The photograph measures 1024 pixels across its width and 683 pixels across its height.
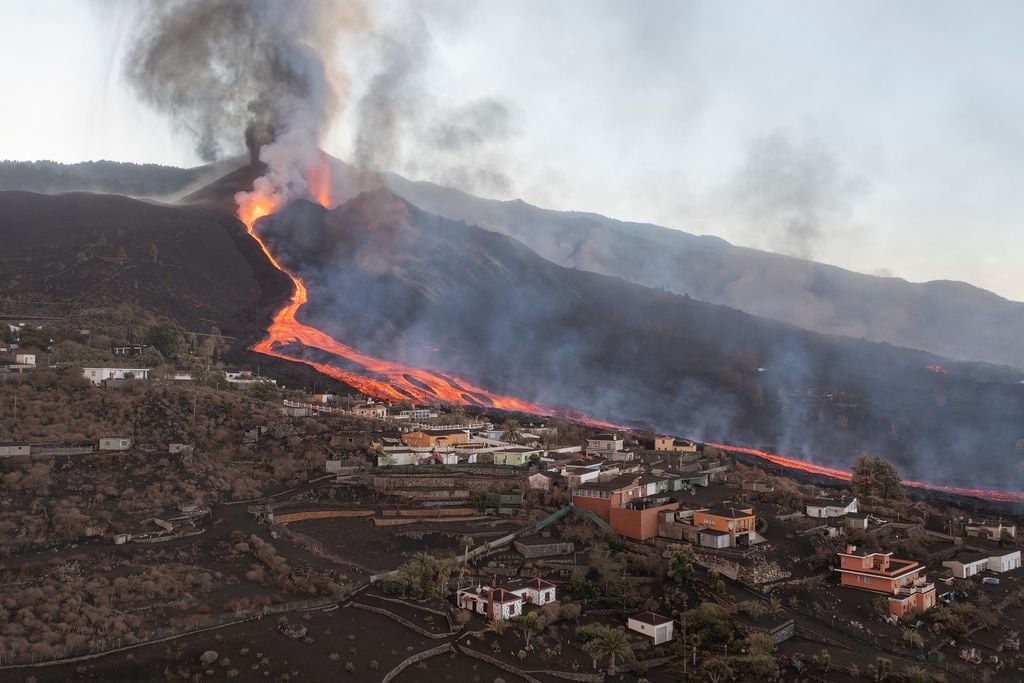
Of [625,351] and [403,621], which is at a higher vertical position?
[625,351]

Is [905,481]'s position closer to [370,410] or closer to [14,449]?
[370,410]

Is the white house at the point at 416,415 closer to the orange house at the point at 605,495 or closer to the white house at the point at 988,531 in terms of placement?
the orange house at the point at 605,495

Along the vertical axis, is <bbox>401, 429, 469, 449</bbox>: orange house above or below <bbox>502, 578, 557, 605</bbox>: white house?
above

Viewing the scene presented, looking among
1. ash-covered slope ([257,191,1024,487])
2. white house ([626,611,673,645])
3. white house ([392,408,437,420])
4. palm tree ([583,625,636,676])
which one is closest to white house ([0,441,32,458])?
white house ([392,408,437,420])

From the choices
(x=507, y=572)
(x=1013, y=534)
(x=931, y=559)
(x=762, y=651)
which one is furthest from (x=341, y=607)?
(x=1013, y=534)

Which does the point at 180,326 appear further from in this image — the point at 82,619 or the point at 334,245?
the point at 82,619

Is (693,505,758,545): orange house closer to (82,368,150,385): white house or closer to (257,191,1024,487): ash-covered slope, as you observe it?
(82,368,150,385): white house

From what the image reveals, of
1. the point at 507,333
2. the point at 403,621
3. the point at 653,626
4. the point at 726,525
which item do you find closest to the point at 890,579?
the point at 726,525
